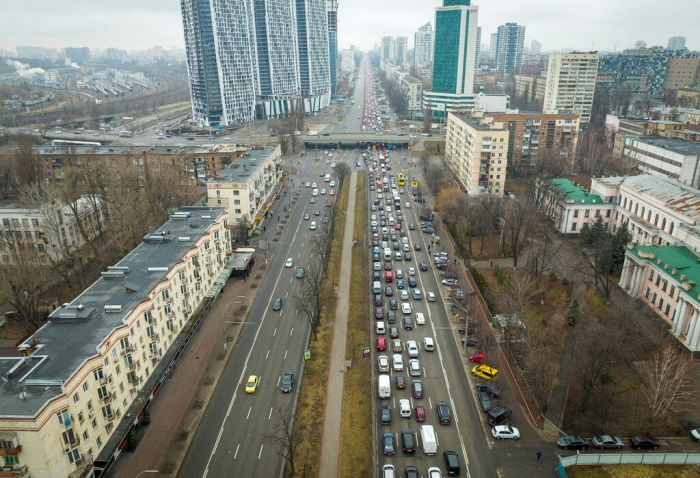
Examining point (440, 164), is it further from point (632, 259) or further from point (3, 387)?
point (3, 387)

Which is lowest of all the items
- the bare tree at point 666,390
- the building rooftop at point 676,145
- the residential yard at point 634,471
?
the residential yard at point 634,471

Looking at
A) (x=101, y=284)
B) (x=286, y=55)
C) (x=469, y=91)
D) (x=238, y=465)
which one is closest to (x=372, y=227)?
(x=101, y=284)

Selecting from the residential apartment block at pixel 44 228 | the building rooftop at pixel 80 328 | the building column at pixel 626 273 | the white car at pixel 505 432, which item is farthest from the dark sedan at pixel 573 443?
the residential apartment block at pixel 44 228

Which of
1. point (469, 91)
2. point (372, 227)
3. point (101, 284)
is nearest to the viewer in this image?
point (101, 284)

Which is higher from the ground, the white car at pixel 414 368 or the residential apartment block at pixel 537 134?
the residential apartment block at pixel 537 134

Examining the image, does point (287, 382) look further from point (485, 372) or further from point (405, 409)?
point (485, 372)

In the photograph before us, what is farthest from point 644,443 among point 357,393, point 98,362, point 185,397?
point 98,362

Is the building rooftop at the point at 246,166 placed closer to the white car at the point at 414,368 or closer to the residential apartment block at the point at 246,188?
the residential apartment block at the point at 246,188

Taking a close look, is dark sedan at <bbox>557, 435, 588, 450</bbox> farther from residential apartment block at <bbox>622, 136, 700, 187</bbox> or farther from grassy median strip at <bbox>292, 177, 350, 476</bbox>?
residential apartment block at <bbox>622, 136, 700, 187</bbox>
